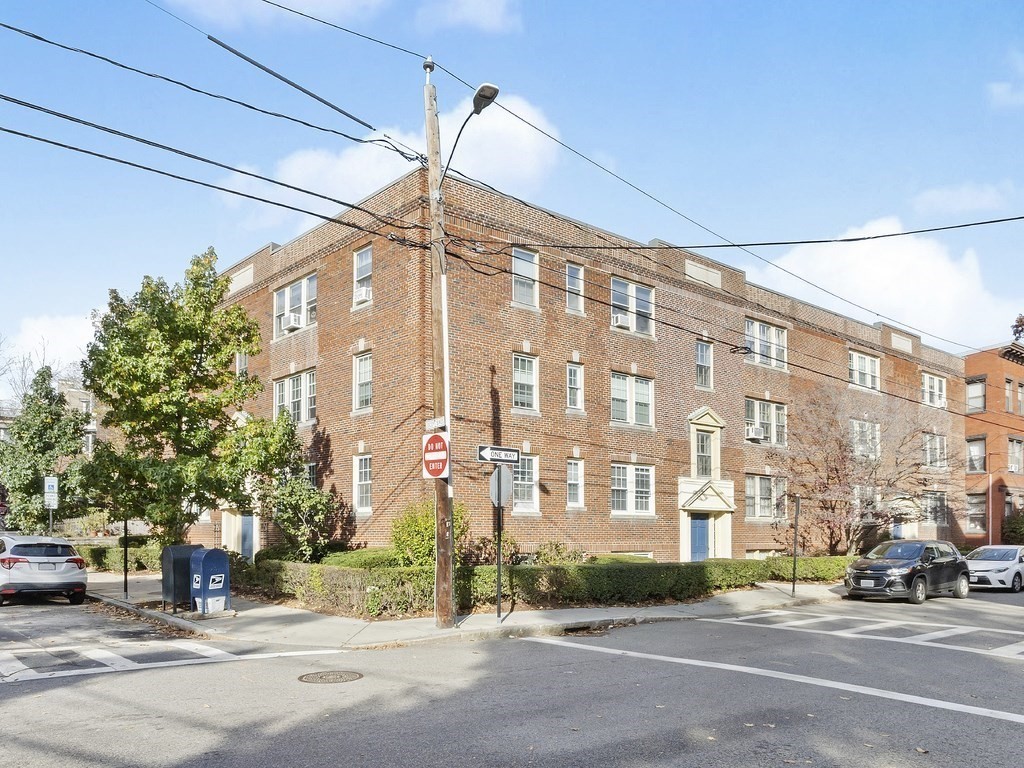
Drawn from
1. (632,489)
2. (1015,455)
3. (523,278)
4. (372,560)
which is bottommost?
(372,560)

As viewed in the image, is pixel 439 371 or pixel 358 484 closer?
pixel 439 371

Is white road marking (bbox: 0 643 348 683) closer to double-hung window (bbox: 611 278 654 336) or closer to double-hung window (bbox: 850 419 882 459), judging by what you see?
double-hung window (bbox: 611 278 654 336)

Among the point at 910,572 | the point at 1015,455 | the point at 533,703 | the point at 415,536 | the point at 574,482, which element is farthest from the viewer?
the point at 1015,455

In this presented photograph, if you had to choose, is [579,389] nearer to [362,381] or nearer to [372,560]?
[362,381]

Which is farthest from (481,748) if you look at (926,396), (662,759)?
(926,396)

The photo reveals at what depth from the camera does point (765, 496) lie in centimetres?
3131

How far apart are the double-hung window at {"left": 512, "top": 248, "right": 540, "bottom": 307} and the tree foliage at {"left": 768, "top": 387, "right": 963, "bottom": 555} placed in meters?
12.7

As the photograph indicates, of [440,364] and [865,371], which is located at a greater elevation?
[865,371]

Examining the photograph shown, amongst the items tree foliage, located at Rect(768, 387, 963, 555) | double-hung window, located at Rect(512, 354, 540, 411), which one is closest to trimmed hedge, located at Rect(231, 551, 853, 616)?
double-hung window, located at Rect(512, 354, 540, 411)

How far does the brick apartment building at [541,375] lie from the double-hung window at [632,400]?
0.21 feet

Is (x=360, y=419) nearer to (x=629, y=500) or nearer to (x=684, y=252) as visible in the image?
(x=629, y=500)

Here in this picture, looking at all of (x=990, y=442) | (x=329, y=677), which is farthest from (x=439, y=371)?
(x=990, y=442)

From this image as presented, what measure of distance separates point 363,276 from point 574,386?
6.75m

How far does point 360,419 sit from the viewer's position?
75.6ft
